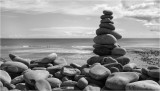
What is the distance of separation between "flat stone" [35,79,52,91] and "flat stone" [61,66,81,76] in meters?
1.31

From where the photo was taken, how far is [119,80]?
7.86 metres

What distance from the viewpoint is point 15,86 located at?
8.77 metres

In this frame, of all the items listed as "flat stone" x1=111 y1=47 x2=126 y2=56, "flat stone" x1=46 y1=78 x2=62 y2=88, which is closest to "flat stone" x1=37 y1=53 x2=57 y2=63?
"flat stone" x1=46 y1=78 x2=62 y2=88

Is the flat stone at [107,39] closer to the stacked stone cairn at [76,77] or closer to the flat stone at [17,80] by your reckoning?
the stacked stone cairn at [76,77]

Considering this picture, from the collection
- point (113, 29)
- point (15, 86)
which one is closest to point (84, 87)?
point (15, 86)

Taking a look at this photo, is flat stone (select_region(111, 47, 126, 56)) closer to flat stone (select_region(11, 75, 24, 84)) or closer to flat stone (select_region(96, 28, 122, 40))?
flat stone (select_region(96, 28, 122, 40))

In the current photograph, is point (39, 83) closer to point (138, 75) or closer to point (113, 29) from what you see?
point (138, 75)

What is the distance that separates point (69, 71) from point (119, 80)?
2379 millimetres

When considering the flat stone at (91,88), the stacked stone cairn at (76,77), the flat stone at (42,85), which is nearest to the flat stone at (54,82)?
the stacked stone cairn at (76,77)

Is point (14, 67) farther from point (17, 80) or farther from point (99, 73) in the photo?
point (99, 73)

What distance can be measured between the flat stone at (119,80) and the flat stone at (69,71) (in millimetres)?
1759

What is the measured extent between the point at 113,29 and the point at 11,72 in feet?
19.1

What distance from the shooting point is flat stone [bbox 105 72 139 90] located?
25.6ft

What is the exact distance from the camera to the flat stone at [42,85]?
26.2ft
